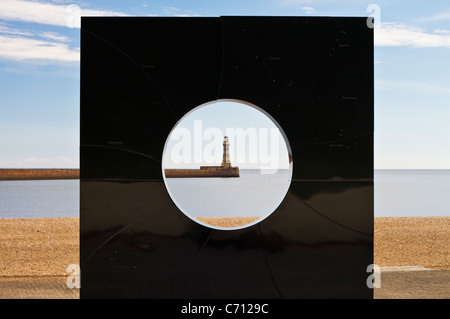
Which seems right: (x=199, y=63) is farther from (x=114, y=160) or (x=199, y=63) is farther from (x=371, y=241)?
(x=371, y=241)

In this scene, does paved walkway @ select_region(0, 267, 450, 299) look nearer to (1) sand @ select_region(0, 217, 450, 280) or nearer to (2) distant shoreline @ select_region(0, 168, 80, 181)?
(1) sand @ select_region(0, 217, 450, 280)

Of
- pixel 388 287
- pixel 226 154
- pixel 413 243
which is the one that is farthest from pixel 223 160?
pixel 388 287

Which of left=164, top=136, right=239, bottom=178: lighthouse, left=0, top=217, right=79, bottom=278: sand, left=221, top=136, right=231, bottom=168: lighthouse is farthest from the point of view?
left=164, top=136, right=239, bottom=178: lighthouse

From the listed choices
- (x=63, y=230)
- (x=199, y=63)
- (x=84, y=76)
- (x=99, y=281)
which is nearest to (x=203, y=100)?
(x=199, y=63)

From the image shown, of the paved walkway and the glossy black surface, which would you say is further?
the paved walkway

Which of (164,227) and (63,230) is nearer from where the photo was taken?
(164,227)

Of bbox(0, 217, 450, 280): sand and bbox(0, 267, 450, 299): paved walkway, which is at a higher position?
bbox(0, 267, 450, 299): paved walkway

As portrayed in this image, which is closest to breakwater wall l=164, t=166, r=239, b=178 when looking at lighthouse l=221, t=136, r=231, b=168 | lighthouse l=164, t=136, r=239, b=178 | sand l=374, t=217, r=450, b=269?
lighthouse l=164, t=136, r=239, b=178
